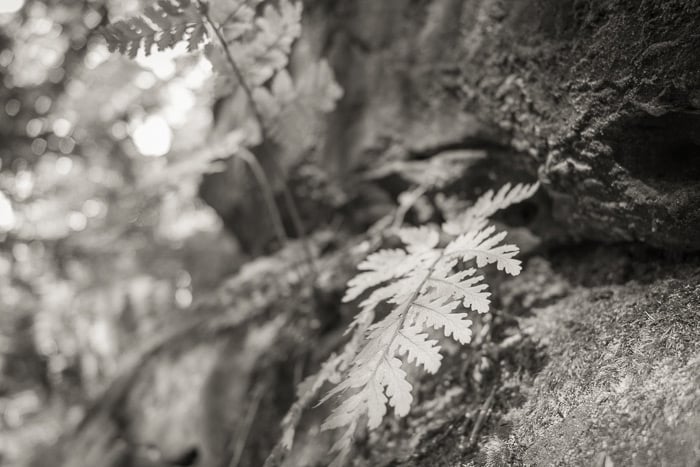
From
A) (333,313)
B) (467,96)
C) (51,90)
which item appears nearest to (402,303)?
(333,313)

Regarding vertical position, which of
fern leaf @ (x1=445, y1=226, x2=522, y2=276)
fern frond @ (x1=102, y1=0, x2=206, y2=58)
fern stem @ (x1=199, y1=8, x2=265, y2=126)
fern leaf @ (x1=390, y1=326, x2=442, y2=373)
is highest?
fern frond @ (x1=102, y1=0, x2=206, y2=58)

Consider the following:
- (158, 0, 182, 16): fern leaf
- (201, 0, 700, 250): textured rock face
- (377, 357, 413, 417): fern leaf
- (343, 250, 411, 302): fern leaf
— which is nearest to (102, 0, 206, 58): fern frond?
(158, 0, 182, 16): fern leaf

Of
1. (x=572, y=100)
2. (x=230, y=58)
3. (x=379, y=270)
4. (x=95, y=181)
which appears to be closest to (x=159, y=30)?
(x=230, y=58)

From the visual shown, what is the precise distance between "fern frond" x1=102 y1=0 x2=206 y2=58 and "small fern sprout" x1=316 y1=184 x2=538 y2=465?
117cm

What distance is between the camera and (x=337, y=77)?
3.08m

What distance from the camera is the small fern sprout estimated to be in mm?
1222

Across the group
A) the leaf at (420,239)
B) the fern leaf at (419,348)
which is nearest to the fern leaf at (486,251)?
the leaf at (420,239)

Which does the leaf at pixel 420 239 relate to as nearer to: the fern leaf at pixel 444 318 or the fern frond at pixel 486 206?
the fern frond at pixel 486 206

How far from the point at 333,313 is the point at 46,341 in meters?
10.8

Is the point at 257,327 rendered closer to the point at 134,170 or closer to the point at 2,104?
the point at 134,170

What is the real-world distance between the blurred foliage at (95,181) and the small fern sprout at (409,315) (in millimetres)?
1353

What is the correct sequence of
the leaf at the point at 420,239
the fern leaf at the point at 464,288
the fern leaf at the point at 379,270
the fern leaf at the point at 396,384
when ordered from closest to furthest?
1. the fern leaf at the point at 396,384
2. the fern leaf at the point at 464,288
3. the fern leaf at the point at 379,270
4. the leaf at the point at 420,239

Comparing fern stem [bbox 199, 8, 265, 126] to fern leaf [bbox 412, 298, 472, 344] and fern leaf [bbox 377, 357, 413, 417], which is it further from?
fern leaf [bbox 377, 357, 413, 417]

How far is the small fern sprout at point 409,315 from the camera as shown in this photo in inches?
48.1
